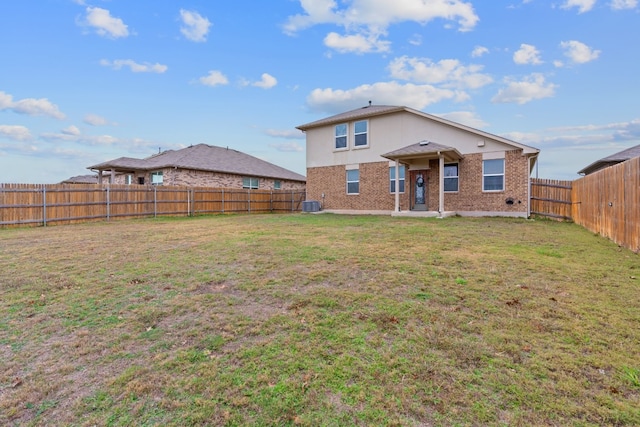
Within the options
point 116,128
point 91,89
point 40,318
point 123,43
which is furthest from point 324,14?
point 116,128

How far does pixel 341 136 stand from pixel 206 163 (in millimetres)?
10818

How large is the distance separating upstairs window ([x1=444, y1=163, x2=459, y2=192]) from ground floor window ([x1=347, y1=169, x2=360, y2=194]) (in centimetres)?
485

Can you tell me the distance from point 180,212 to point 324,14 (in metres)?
13.5

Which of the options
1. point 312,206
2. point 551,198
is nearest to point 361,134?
point 312,206

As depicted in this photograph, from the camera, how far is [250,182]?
26156 millimetres

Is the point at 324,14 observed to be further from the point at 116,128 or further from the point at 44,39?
the point at 116,128

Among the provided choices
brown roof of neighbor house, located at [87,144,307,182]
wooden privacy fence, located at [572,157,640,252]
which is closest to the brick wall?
wooden privacy fence, located at [572,157,640,252]

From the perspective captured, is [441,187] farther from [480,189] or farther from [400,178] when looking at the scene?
[400,178]

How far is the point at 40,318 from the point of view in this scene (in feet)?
11.0

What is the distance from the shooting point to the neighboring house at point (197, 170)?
2161cm

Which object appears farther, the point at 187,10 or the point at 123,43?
the point at 123,43

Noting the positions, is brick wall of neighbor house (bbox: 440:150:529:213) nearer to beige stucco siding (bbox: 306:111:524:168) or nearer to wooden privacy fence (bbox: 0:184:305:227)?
beige stucco siding (bbox: 306:111:524:168)

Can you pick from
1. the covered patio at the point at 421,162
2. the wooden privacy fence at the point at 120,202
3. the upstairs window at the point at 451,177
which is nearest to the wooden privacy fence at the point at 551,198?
the upstairs window at the point at 451,177

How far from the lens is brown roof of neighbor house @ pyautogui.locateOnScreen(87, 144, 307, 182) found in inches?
860
